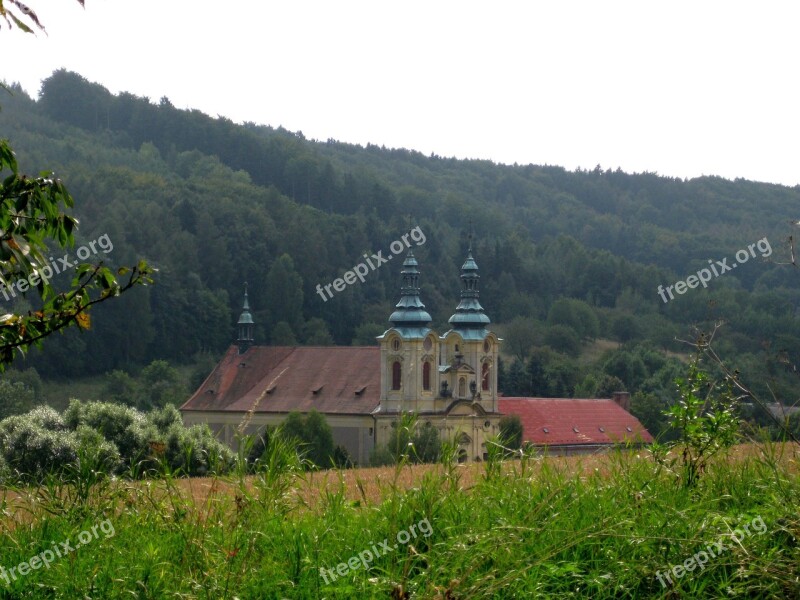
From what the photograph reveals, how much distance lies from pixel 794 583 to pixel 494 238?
14300cm

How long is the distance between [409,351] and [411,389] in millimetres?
2083

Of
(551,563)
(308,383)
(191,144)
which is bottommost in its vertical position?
(308,383)

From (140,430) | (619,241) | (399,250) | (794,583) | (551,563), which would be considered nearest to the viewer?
(794,583)

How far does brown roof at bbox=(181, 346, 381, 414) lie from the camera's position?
6944cm

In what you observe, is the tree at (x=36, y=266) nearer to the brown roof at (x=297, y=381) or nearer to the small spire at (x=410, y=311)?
the brown roof at (x=297, y=381)

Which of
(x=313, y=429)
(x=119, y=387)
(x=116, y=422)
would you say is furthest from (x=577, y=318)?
(x=116, y=422)

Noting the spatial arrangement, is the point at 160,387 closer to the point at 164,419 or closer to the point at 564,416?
the point at 564,416

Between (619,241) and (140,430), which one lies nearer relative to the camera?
(140,430)

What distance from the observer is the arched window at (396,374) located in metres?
67.8

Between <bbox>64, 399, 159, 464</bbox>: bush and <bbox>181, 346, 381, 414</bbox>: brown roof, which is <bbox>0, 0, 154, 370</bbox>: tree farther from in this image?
<bbox>181, 346, 381, 414</bbox>: brown roof

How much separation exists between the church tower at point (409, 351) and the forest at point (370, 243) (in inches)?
473

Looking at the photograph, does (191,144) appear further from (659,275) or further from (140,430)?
(140,430)

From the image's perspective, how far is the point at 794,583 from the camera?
6.65 m

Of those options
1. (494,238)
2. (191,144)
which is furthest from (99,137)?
(494,238)
